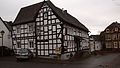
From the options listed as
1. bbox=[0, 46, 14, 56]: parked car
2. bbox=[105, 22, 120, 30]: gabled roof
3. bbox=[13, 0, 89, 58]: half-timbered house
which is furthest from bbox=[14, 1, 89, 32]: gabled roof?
bbox=[105, 22, 120, 30]: gabled roof

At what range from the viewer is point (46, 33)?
30.5m

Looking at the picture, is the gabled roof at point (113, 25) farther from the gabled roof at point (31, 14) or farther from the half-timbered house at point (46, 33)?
the half-timbered house at point (46, 33)

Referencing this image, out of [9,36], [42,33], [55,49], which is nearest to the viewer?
[55,49]

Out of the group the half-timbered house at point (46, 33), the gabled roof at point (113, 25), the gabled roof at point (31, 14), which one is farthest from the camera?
the gabled roof at point (113, 25)

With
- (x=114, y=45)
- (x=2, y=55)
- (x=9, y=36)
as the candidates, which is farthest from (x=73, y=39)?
(x=114, y=45)

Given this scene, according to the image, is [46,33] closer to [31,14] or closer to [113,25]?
[31,14]

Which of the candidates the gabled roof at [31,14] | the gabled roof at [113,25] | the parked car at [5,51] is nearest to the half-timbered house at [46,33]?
the gabled roof at [31,14]

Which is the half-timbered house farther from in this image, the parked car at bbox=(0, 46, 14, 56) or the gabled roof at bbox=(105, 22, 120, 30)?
the gabled roof at bbox=(105, 22, 120, 30)

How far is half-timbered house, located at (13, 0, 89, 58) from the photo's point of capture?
29266 mm

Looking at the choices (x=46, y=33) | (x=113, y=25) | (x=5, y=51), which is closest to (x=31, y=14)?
(x=46, y=33)

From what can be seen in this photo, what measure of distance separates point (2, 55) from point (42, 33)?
30.2 ft

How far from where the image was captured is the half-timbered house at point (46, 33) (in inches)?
1152

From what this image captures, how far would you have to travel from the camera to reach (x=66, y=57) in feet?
98.7

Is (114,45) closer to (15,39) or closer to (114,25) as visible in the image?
(114,25)
